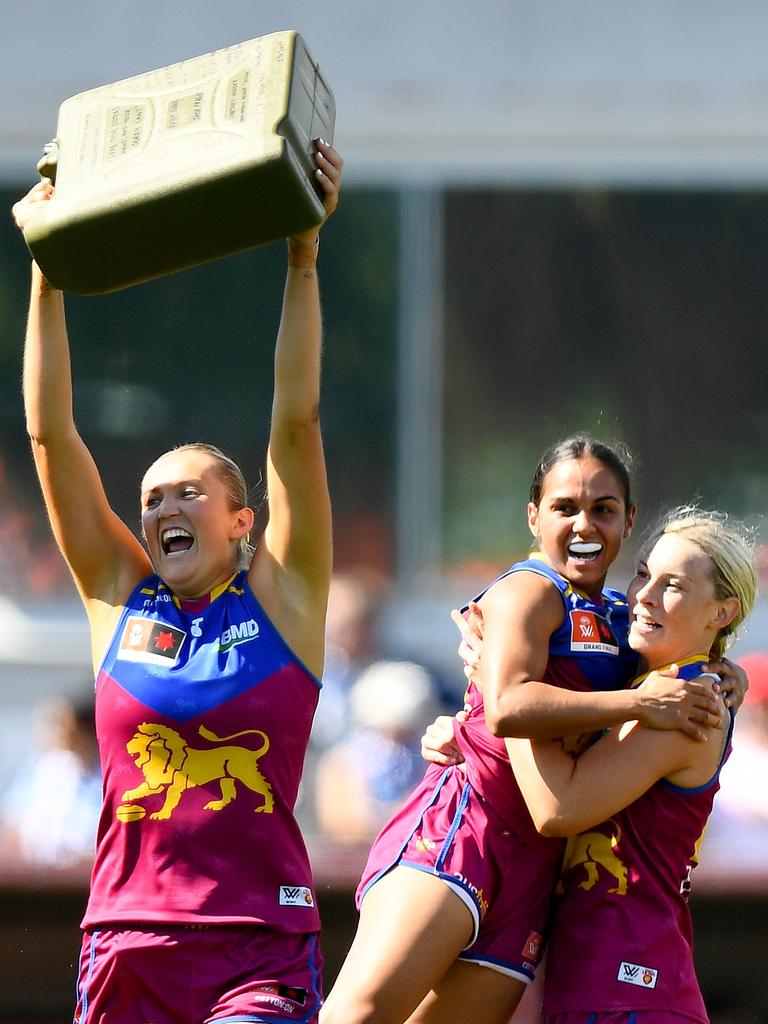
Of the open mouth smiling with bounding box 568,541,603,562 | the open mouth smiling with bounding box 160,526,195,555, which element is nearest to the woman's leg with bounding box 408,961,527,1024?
the open mouth smiling with bounding box 568,541,603,562

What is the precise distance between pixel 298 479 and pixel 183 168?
2.02 feet

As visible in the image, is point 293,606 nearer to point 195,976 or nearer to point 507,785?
point 507,785

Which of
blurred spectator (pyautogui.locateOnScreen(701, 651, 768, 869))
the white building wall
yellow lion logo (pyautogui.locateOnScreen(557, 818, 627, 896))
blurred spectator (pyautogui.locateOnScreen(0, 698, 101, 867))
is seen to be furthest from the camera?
the white building wall

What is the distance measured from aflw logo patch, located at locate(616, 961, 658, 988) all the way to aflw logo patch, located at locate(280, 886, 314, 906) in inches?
22.3

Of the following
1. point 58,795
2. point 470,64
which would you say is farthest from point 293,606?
point 470,64

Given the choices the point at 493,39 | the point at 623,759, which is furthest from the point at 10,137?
the point at 623,759

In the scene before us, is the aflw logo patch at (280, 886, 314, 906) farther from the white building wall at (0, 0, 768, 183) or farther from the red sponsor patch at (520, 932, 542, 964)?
the white building wall at (0, 0, 768, 183)

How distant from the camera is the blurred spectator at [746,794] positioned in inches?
186

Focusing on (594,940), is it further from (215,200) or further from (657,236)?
(657,236)

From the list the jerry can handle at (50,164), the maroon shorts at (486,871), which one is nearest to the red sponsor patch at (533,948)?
the maroon shorts at (486,871)

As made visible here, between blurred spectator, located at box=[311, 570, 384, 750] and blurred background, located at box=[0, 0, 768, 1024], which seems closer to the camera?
blurred spectator, located at box=[311, 570, 384, 750]

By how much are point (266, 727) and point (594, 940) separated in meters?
0.70

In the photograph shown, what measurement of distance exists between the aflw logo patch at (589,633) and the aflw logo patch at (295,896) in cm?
66

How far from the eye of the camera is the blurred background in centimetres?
597
